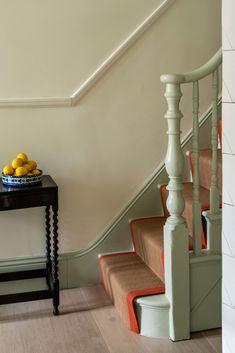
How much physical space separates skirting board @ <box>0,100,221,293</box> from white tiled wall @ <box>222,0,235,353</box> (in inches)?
67.8

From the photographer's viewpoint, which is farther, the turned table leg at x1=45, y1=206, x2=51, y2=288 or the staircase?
the turned table leg at x1=45, y1=206, x2=51, y2=288

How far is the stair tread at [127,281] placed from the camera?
3.15 meters

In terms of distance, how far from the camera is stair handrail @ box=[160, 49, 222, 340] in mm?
2951

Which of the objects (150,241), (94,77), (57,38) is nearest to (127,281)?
(150,241)

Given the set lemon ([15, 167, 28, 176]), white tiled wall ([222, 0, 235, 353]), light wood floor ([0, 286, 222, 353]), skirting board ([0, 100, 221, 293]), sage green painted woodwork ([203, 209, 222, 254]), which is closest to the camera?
white tiled wall ([222, 0, 235, 353])

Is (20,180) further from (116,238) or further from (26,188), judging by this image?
(116,238)

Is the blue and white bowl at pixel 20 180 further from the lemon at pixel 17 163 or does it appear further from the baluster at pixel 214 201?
the baluster at pixel 214 201

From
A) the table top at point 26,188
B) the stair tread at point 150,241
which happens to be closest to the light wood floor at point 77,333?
the stair tread at point 150,241

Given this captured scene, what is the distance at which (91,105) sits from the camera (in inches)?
143

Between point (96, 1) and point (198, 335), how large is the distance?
197 cm

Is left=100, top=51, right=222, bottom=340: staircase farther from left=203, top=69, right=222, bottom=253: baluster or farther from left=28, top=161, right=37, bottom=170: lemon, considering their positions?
left=28, top=161, right=37, bottom=170: lemon

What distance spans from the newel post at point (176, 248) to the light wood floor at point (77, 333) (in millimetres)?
124

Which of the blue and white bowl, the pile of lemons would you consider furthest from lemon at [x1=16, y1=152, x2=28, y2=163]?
the blue and white bowl

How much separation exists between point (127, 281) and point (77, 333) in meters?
0.40
